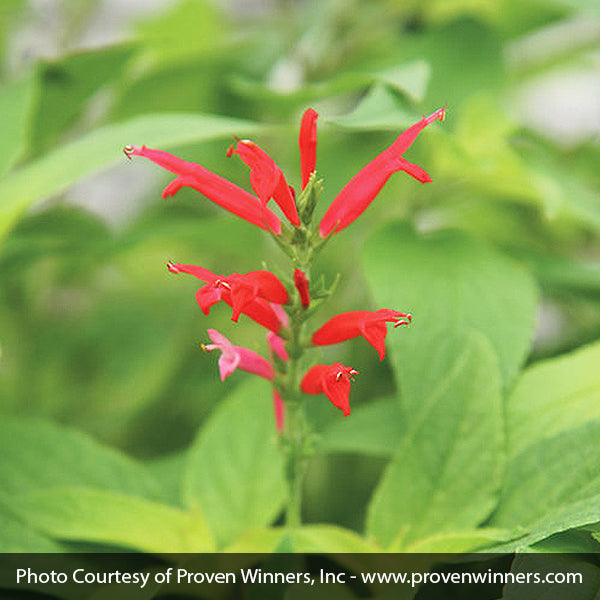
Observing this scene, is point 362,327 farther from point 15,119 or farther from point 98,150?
point 15,119

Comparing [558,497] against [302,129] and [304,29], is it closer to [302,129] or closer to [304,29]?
[302,129]

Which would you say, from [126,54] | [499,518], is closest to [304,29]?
[126,54]

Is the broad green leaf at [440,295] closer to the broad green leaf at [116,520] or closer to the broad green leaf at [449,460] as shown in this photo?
the broad green leaf at [449,460]

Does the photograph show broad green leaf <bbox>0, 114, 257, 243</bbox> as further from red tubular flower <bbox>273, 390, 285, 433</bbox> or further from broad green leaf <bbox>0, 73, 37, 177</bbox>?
red tubular flower <bbox>273, 390, 285, 433</bbox>

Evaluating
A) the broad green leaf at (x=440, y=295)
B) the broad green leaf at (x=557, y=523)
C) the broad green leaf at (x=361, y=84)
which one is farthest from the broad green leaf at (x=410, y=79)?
the broad green leaf at (x=557, y=523)

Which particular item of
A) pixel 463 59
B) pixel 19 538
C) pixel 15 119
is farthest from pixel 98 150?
pixel 463 59
